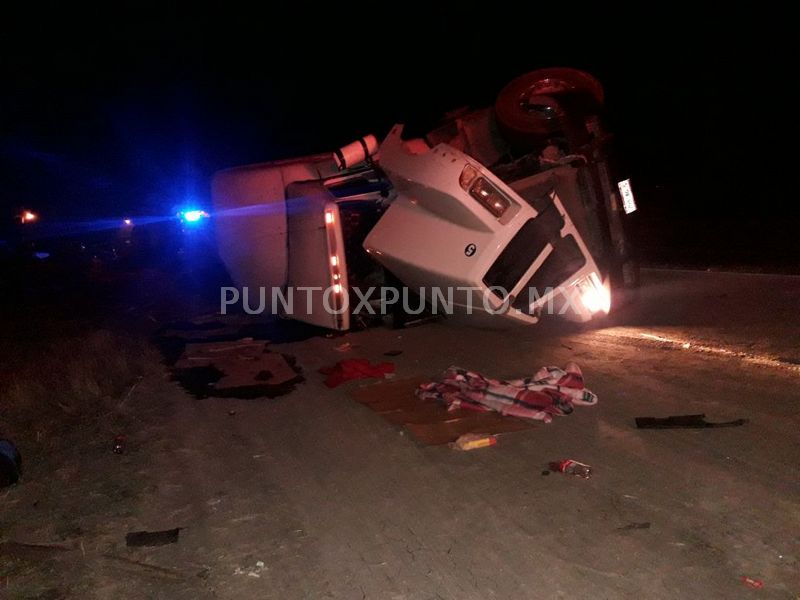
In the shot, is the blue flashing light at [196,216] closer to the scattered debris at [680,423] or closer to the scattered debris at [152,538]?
the scattered debris at [152,538]

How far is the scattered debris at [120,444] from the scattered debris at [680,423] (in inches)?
152

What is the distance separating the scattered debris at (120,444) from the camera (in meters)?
5.39

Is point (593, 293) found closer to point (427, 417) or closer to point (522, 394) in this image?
point (522, 394)

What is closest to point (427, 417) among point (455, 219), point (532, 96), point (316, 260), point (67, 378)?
point (455, 219)

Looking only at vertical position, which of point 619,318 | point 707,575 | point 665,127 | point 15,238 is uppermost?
point 665,127

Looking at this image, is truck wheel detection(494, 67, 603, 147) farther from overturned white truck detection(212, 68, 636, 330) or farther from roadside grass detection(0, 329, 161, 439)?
roadside grass detection(0, 329, 161, 439)

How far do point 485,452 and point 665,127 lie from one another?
83.8ft

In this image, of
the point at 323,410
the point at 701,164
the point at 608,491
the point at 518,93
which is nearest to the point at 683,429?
the point at 608,491

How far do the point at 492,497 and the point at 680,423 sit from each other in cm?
172

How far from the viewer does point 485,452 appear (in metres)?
4.88

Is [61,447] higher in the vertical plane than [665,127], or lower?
lower

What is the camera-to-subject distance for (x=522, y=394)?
5.64 meters

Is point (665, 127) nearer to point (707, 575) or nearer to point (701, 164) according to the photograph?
point (701, 164)

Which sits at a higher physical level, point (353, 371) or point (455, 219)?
point (455, 219)
